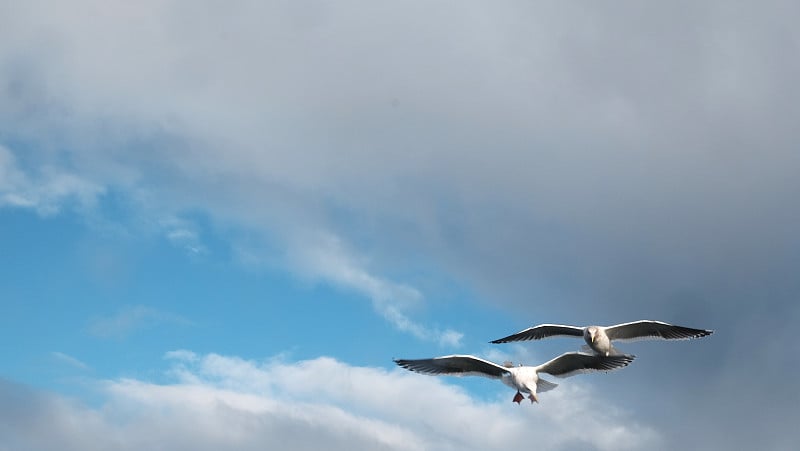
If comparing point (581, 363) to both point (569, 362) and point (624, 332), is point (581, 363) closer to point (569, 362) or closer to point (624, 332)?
point (569, 362)

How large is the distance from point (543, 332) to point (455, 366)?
1045 centimetres

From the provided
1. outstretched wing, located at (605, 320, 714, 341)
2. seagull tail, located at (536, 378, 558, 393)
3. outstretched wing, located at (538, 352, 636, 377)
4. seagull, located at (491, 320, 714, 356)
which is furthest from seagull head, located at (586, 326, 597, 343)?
seagull tail, located at (536, 378, 558, 393)

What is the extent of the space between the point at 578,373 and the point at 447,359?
26.3 feet

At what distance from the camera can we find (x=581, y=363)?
4494 cm

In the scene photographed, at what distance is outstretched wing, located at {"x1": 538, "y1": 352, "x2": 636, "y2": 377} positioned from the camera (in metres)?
44.2

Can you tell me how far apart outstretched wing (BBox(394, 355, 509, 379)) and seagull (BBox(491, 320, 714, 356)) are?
6.59 metres

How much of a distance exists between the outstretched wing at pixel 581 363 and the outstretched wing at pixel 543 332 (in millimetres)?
5897

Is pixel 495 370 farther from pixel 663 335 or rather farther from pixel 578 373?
pixel 663 335

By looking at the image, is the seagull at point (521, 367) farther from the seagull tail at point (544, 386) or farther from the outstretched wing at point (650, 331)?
the outstretched wing at point (650, 331)

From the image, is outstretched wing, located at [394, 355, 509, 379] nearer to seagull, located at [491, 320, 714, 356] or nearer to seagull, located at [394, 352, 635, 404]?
seagull, located at [394, 352, 635, 404]

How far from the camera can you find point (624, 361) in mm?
44406

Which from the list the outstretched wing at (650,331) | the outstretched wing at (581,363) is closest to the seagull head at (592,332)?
the outstretched wing at (581,363)

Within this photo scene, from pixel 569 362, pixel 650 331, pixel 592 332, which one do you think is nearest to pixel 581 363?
pixel 569 362

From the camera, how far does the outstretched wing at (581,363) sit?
1742 inches
